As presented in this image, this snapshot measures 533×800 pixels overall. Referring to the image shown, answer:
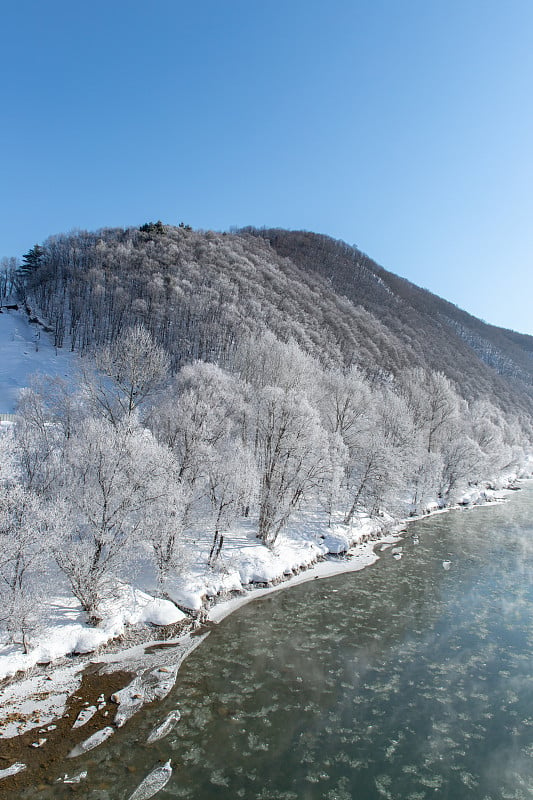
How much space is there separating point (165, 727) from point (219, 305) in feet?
268

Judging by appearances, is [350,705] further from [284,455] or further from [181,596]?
[284,455]

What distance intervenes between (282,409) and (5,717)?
77.5 feet

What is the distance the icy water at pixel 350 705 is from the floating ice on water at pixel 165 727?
0.20 metres

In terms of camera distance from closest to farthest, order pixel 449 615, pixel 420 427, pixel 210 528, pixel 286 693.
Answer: pixel 286 693
pixel 449 615
pixel 210 528
pixel 420 427

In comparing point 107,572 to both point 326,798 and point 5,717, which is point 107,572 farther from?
point 326,798

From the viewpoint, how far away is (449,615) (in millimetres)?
23188

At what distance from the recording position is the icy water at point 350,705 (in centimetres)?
1166

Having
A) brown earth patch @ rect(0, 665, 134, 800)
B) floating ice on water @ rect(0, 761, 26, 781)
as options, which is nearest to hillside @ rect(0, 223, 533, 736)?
brown earth patch @ rect(0, 665, 134, 800)

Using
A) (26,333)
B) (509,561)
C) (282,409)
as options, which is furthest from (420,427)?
(26,333)

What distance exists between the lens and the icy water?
11.7 meters

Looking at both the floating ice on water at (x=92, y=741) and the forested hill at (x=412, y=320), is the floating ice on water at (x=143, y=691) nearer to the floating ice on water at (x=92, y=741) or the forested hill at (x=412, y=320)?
the floating ice on water at (x=92, y=741)

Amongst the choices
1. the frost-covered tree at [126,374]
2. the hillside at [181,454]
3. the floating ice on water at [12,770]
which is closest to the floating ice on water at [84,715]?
the floating ice on water at [12,770]

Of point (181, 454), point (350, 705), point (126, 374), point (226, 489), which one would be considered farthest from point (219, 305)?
point (350, 705)

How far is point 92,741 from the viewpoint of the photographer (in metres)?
12.5
